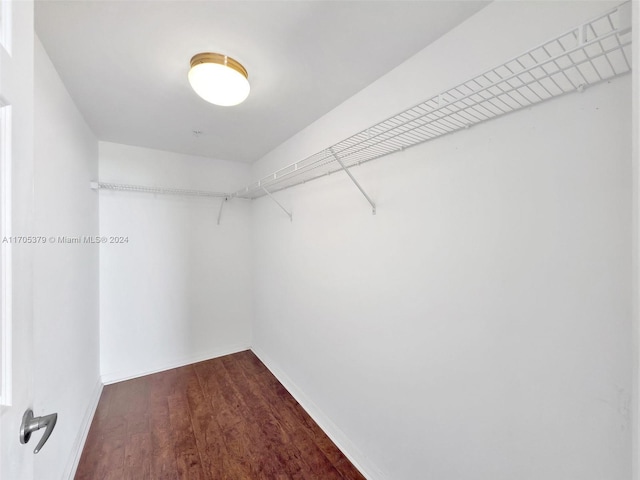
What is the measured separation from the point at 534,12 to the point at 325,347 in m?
2.09

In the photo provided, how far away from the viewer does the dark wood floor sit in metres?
1.64

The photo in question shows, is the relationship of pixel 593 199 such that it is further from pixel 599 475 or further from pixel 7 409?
pixel 7 409

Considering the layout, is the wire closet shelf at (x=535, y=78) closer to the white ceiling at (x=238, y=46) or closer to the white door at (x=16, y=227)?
the white ceiling at (x=238, y=46)

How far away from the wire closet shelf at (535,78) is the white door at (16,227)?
1.06m

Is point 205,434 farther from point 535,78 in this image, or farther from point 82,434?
point 535,78

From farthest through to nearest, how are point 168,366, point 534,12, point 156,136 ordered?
point 168,366 < point 156,136 < point 534,12

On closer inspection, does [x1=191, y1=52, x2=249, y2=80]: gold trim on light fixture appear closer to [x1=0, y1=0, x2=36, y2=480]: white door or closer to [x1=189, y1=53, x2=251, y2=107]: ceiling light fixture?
[x1=189, y1=53, x2=251, y2=107]: ceiling light fixture

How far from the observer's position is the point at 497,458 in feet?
3.44

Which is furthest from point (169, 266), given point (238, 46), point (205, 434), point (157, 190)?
point (238, 46)

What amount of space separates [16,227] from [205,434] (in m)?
1.99

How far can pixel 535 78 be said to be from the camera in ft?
2.97

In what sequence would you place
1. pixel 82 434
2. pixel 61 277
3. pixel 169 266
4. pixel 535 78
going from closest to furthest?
pixel 535 78 < pixel 61 277 < pixel 82 434 < pixel 169 266

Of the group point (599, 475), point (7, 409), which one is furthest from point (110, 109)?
point (599, 475)

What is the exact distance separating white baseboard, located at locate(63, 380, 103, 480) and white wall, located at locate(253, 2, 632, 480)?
1.61 m
